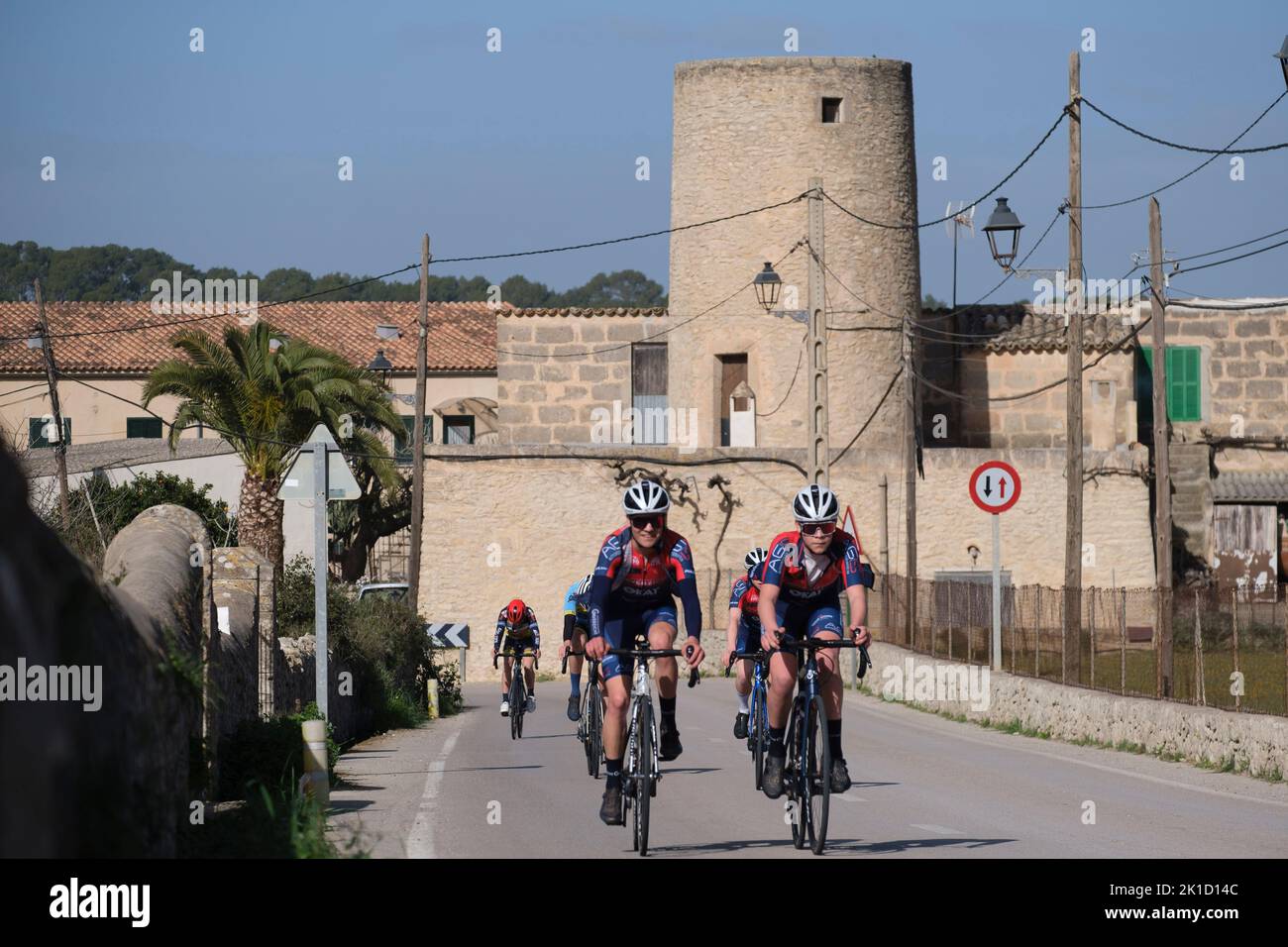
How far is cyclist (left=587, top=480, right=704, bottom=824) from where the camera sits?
35.9ft

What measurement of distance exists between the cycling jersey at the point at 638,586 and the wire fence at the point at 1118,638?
7468mm

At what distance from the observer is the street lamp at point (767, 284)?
35.6 metres

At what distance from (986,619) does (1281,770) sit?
462 inches

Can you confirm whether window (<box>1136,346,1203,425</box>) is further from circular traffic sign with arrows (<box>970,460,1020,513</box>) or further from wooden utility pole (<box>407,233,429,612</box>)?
circular traffic sign with arrows (<box>970,460,1020,513</box>)

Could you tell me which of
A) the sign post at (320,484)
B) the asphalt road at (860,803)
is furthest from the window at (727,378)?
the sign post at (320,484)

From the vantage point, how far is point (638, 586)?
11.4m

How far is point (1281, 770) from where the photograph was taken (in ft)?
52.3

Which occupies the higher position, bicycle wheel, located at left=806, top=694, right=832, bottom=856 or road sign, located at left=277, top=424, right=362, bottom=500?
road sign, located at left=277, top=424, right=362, bottom=500

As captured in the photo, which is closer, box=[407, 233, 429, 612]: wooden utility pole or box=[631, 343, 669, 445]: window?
box=[407, 233, 429, 612]: wooden utility pole

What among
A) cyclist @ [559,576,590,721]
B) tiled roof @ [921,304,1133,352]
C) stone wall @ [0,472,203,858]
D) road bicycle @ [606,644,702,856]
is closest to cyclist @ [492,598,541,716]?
cyclist @ [559,576,590,721]

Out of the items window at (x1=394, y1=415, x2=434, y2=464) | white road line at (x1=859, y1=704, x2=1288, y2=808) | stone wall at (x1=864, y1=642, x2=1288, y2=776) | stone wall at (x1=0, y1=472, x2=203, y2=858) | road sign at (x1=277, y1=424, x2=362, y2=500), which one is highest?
window at (x1=394, y1=415, x2=434, y2=464)

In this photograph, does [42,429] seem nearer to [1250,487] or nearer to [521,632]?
[1250,487]

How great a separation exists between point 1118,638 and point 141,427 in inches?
1769
